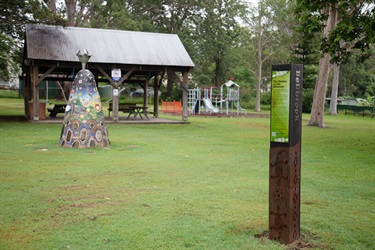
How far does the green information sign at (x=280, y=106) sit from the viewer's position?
4670mm

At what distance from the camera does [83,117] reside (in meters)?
12.0

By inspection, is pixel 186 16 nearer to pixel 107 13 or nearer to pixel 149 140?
pixel 107 13

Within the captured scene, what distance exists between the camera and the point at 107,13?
35.2 m

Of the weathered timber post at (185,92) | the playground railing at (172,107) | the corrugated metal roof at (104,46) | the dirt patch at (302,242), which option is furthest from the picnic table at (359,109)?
the dirt patch at (302,242)

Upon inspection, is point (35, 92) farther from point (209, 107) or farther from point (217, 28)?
point (217, 28)

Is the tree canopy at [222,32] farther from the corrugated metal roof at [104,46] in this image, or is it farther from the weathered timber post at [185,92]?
the weathered timber post at [185,92]

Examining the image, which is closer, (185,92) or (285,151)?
(285,151)

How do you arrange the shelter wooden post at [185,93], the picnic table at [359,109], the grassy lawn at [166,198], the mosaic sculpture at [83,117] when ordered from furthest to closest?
the picnic table at [359,109], the shelter wooden post at [185,93], the mosaic sculpture at [83,117], the grassy lawn at [166,198]

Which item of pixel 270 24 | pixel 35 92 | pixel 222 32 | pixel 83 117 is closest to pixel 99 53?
pixel 35 92

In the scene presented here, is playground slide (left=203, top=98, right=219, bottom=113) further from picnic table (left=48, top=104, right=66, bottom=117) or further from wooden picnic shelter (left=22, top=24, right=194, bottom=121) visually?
picnic table (left=48, top=104, right=66, bottom=117)

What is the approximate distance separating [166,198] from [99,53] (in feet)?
53.3

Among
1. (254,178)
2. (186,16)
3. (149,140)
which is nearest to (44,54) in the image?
(149,140)

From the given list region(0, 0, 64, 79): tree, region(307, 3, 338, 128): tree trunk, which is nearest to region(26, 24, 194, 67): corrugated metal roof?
region(0, 0, 64, 79): tree

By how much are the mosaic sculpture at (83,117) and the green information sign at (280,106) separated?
801cm
